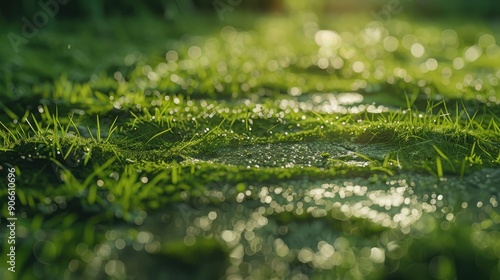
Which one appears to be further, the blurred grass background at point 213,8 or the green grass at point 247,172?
the blurred grass background at point 213,8

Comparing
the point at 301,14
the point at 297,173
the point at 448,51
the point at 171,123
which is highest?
the point at 297,173

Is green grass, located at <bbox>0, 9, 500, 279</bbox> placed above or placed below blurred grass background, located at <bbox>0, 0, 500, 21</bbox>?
above

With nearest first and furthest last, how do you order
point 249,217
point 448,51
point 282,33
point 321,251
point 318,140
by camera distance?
point 321,251
point 249,217
point 318,140
point 448,51
point 282,33

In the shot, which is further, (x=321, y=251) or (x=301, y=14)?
(x=301, y=14)

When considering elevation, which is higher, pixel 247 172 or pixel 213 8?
pixel 247 172

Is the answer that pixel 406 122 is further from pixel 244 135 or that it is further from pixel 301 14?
pixel 301 14

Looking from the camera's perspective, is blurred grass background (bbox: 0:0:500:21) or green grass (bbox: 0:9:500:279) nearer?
green grass (bbox: 0:9:500:279)

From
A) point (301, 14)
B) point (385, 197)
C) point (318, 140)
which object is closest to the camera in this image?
point (385, 197)

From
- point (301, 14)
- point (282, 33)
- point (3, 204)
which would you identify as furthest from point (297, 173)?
point (301, 14)
